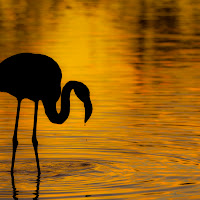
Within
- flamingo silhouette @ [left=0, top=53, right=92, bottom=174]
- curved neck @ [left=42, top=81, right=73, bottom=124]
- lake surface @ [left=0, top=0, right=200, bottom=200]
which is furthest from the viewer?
flamingo silhouette @ [left=0, top=53, right=92, bottom=174]

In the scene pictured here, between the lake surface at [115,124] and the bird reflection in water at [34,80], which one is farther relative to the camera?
the bird reflection in water at [34,80]

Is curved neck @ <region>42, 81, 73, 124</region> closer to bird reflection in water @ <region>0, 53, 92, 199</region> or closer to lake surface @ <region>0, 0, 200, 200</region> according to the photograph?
bird reflection in water @ <region>0, 53, 92, 199</region>

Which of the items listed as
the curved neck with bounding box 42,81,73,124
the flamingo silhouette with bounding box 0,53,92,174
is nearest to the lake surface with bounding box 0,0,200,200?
the curved neck with bounding box 42,81,73,124

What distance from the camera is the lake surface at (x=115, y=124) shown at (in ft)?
38.8

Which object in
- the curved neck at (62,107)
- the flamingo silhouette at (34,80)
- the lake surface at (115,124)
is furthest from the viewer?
the flamingo silhouette at (34,80)

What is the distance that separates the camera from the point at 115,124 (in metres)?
16.2

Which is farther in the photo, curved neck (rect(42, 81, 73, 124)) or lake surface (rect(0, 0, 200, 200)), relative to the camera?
curved neck (rect(42, 81, 73, 124))

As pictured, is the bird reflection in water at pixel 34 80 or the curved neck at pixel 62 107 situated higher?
the bird reflection in water at pixel 34 80

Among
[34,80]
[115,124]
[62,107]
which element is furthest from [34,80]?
[115,124]

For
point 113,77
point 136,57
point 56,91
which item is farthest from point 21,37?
point 56,91

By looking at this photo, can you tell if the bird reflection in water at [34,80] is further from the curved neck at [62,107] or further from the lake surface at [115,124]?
the lake surface at [115,124]

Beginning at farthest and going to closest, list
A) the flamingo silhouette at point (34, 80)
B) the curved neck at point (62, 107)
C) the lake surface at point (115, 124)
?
the flamingo silhouette at point (34, 80) < the curved neck at point (62, 107) < the lake surface at point (115, 124)

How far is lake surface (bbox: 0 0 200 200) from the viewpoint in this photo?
Answer: 11.8m

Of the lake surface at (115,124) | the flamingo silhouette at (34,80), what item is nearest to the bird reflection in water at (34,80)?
the flamingo silhouette at (34,80)
